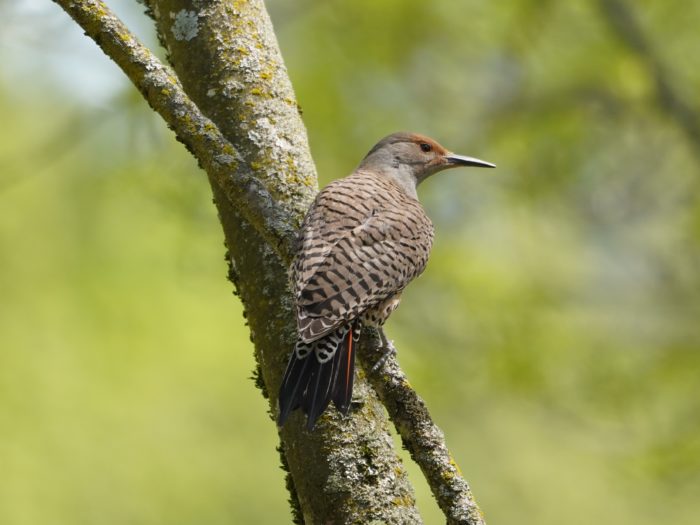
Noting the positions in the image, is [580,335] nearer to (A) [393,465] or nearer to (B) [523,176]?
(B) [523,176]

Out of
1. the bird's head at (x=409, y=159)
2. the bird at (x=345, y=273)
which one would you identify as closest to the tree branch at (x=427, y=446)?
the bird at (x=345, y=273)

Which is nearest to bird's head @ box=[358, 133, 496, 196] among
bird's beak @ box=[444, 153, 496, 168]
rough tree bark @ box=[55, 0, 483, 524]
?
bird's beak @ box=[444, 153, 496, 168]

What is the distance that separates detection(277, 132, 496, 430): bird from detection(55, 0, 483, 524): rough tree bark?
2.9 inches

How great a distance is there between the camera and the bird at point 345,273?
286 centimetres

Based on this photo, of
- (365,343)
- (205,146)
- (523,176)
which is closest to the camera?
(205,146)

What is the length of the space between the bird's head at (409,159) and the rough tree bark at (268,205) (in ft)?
5.03

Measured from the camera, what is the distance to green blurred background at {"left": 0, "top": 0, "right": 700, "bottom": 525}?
6.98m

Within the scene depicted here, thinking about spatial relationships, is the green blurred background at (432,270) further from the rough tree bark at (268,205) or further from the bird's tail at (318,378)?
the bird's tail at (318,378)

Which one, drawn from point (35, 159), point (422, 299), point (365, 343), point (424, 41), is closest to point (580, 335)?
point (422, 299)

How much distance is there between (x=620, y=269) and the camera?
888cm

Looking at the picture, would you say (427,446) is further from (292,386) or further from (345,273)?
(345,273)

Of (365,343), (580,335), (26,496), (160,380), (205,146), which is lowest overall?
(365,343)

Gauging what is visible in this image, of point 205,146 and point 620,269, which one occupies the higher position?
point 620,269

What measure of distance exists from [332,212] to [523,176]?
4.04 meters
